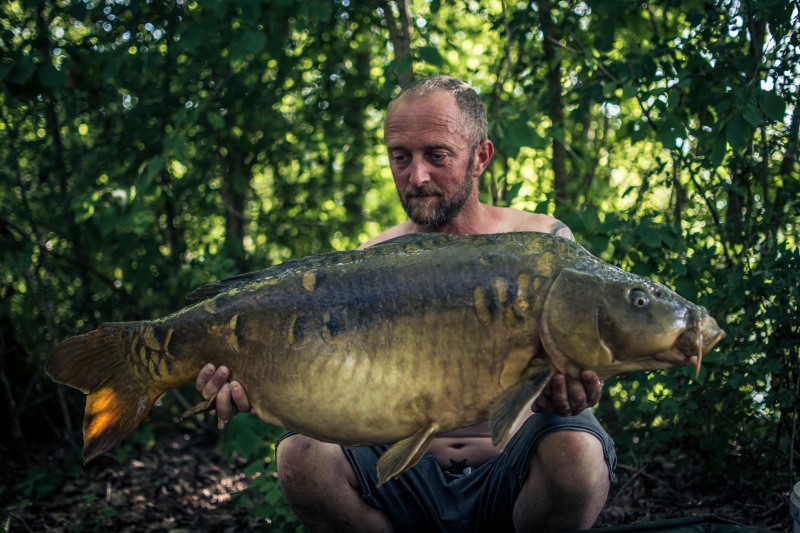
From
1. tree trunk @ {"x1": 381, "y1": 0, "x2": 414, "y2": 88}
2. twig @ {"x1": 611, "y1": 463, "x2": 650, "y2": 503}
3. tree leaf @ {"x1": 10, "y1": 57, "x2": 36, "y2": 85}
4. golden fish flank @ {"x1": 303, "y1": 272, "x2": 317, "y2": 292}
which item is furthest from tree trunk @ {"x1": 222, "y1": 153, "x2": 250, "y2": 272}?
golden fish flank @ {"x1": 303, "y1": 272, "x2": 317, "y2": 292}

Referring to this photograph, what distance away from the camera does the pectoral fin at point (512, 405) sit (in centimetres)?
157

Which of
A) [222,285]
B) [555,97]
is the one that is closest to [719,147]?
[555,97]

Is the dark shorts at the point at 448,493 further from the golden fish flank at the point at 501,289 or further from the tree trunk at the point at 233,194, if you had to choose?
the tree trunk at the point at 233,194

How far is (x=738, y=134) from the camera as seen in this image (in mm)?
2646

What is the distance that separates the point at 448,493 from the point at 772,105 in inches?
72.0

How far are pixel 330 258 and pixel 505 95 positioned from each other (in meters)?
2.92

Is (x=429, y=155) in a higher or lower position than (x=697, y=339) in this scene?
higher

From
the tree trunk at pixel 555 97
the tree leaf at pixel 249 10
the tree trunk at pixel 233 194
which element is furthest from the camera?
the tree trunk at pixel 233 194

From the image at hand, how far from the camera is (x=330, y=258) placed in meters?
1.88

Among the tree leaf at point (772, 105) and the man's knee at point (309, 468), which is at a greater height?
the tree leaf at point (772, 105)

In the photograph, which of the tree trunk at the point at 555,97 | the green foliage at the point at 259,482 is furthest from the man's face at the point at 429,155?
the green foliage at the point at 259,482

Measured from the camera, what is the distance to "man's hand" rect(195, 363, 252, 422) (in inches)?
73.9

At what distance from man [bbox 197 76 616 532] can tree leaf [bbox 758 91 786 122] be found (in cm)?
85

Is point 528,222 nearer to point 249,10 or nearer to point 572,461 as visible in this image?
point 572,461
